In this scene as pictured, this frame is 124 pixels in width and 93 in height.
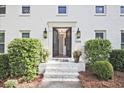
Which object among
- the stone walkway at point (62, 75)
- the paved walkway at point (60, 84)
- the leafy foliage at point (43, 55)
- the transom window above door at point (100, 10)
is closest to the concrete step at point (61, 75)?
the stone walkway at point (62, 75)

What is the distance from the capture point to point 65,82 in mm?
11078

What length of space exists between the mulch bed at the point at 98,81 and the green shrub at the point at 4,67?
11.2 ft

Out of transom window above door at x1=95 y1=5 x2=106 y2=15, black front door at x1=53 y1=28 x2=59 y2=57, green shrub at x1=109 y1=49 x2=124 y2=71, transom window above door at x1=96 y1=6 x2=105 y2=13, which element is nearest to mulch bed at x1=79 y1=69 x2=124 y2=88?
green shrub at x1=109 y1=49 x2=124 y2=71

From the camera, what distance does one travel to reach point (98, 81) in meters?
11.0

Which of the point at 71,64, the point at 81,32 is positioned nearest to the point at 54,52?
the point at 81,32

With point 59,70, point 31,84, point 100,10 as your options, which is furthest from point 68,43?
point 31,84

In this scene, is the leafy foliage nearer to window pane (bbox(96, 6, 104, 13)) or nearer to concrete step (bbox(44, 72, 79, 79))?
concrete step (bbox(44, 72, 79, 79))

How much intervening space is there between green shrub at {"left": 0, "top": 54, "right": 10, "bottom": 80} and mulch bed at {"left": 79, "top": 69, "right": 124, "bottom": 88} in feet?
11.2

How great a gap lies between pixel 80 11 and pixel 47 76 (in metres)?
5.72

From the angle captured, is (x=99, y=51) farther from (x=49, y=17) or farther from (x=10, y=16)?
(x=10, y=16)

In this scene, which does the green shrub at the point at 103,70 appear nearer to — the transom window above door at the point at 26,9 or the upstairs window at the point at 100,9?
the upstairs window at the point at 100,9

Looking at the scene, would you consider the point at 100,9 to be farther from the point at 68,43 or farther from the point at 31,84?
the point at 31,84

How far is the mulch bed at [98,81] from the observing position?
415 inches

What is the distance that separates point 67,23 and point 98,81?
5.70 metres
